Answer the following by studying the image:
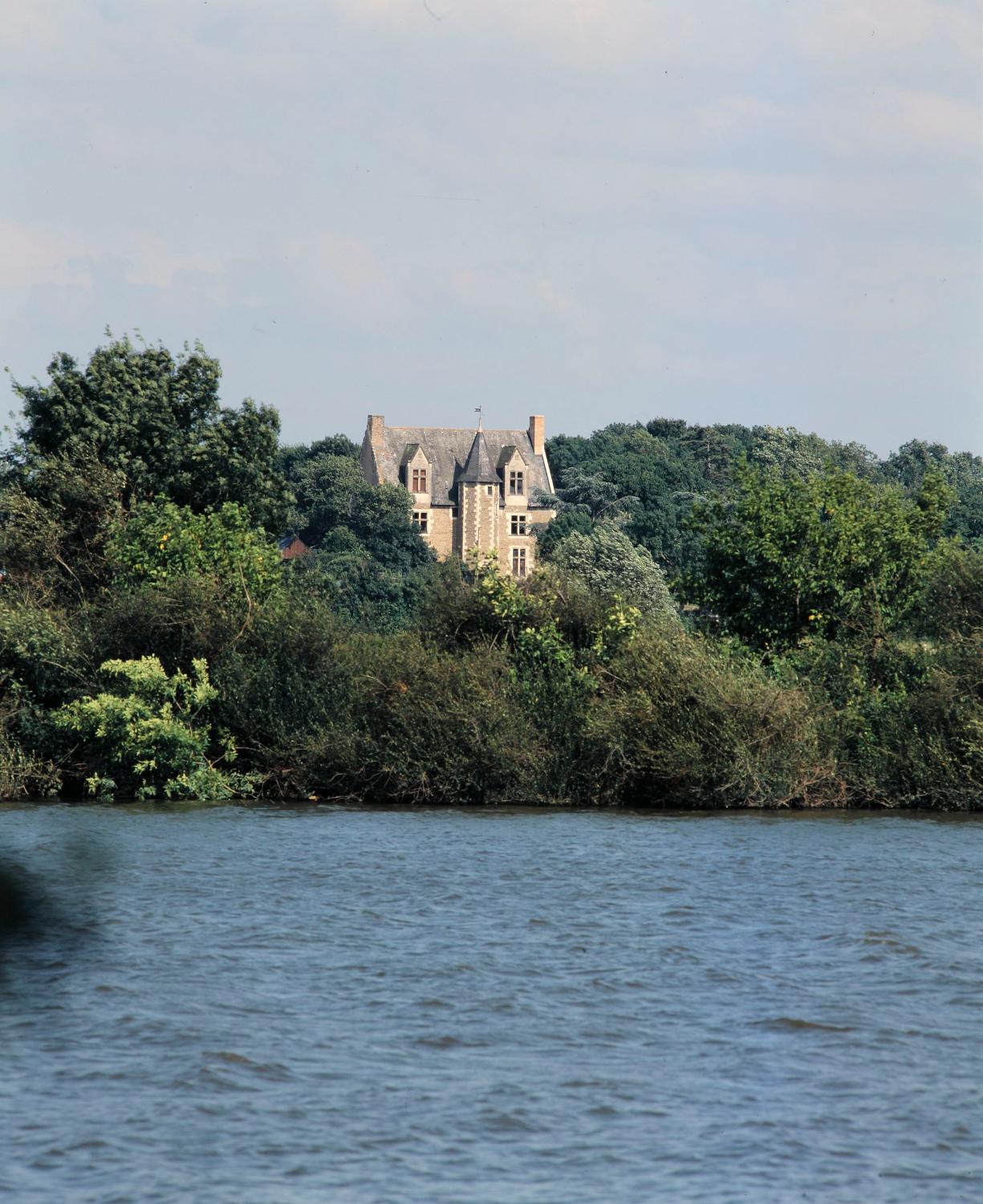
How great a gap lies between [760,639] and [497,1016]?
2277cm

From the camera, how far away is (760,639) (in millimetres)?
36688

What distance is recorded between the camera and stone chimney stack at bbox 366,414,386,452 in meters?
136

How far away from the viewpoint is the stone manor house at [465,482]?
133750mm

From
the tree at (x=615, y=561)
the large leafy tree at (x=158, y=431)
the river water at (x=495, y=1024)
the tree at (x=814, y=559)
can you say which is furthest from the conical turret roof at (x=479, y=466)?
the river water at (x=495, y=1024)

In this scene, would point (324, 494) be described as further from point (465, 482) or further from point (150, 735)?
point (150, 735)

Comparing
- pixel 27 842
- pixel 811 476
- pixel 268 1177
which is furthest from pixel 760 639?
pixel 268 1177

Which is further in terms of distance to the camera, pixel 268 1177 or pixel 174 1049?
pixel 174 1049

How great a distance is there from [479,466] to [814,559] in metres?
100

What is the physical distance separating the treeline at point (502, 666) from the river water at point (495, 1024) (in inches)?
193

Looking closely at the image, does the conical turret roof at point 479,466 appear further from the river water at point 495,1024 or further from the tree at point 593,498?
the river water at point 495,1024

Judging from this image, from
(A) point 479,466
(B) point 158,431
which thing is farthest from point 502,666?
(A) point 479,466

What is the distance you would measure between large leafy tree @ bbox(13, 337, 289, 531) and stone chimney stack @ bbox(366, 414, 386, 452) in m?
90.3

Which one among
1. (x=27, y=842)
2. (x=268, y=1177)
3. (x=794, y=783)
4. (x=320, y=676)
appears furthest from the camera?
(x=320, y=676)

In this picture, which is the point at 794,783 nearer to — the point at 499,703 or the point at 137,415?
the point at 499,703
